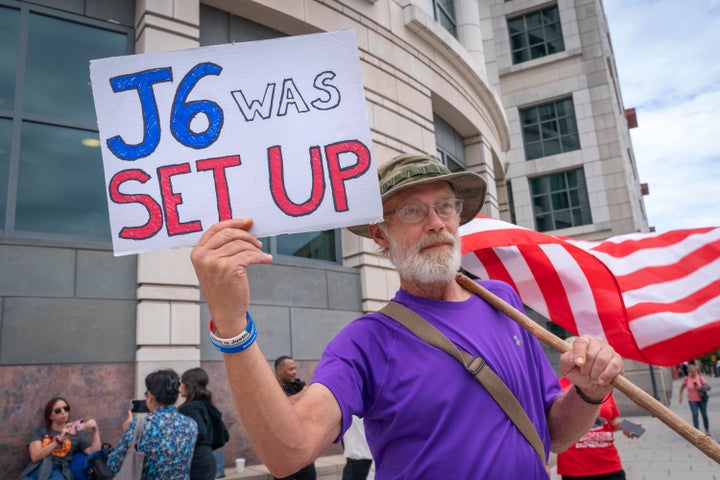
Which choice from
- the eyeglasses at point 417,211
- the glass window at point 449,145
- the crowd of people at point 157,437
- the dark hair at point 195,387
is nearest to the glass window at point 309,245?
the dark hair at point 195,387

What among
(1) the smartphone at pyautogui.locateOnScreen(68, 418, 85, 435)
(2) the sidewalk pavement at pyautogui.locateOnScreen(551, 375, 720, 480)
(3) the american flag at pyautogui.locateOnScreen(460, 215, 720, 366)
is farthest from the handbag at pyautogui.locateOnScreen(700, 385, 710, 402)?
(1) the smartphone at pyautogui.locateOnScreen(68, 418, 85, 435)

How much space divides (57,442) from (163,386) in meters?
1.97

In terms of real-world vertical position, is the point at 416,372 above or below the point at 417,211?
below

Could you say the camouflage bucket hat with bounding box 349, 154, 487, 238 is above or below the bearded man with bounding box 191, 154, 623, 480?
above

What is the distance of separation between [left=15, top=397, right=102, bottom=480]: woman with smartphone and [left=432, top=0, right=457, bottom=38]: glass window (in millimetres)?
12367

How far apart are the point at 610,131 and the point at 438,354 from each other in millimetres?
24408

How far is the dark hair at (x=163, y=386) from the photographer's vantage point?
15.0 feet

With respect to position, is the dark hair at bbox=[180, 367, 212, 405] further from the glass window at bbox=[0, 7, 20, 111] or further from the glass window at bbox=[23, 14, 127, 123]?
the glass window at bbox=[0, 7, 20, 111]

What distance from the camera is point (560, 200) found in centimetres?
2467

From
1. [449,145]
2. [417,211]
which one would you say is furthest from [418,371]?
[449,145]

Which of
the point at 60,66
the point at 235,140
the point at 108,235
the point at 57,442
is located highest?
the point at 60,66

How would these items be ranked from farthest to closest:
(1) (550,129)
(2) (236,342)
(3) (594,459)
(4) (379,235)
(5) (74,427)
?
(1) (550,129) → (5) (74,427) → (3) (594,459) → (4) (379,235) → (2) (236,342)

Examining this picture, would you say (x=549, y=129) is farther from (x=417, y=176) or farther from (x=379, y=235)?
(x=417, y=176)

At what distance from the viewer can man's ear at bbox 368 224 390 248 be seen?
2.32 metres
